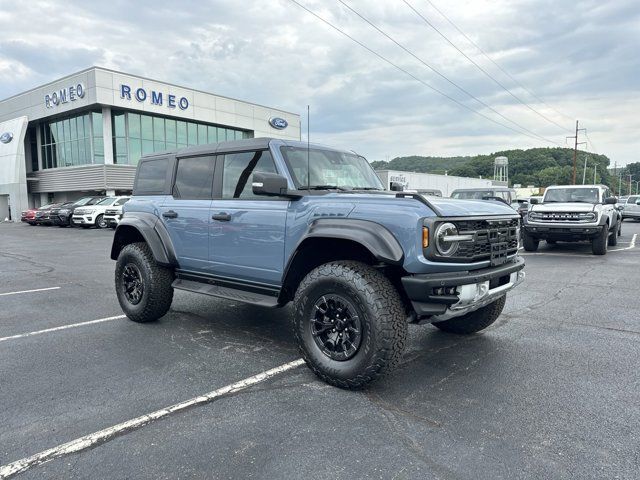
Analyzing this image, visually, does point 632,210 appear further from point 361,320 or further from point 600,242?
point 361,320

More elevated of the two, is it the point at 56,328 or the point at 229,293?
the point at 229,293

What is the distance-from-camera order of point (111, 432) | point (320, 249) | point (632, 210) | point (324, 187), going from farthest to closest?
point (632, 210) → point (324, 187) → point (320, 249) → point (111, 432)

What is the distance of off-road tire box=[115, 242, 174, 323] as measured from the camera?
16.6 feet

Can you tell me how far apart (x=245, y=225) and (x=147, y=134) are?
100 feet

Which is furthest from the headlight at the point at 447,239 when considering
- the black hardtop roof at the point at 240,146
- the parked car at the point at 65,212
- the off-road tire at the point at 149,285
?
the parked car at the point at 65,212

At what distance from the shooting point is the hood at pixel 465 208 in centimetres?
340

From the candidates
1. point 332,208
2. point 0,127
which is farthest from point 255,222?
point 0,127

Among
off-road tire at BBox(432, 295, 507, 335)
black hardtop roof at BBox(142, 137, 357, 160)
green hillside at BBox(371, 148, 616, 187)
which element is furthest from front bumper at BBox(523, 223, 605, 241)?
green hillside at BBox(371, 148, 616, 187)

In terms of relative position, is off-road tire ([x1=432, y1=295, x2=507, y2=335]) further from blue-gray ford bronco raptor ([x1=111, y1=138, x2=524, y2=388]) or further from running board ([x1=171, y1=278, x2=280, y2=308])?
running board ([x1=171, y1=278, x2=280, y2=308])

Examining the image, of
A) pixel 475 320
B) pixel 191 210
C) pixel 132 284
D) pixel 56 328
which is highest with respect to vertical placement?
pixel 191 210

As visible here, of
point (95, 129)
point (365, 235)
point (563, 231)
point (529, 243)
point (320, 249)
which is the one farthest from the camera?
point (95, 129)

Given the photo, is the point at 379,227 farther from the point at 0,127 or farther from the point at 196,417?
the point at 0,127

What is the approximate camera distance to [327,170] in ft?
14.6

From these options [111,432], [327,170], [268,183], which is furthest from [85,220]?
[111,432]
